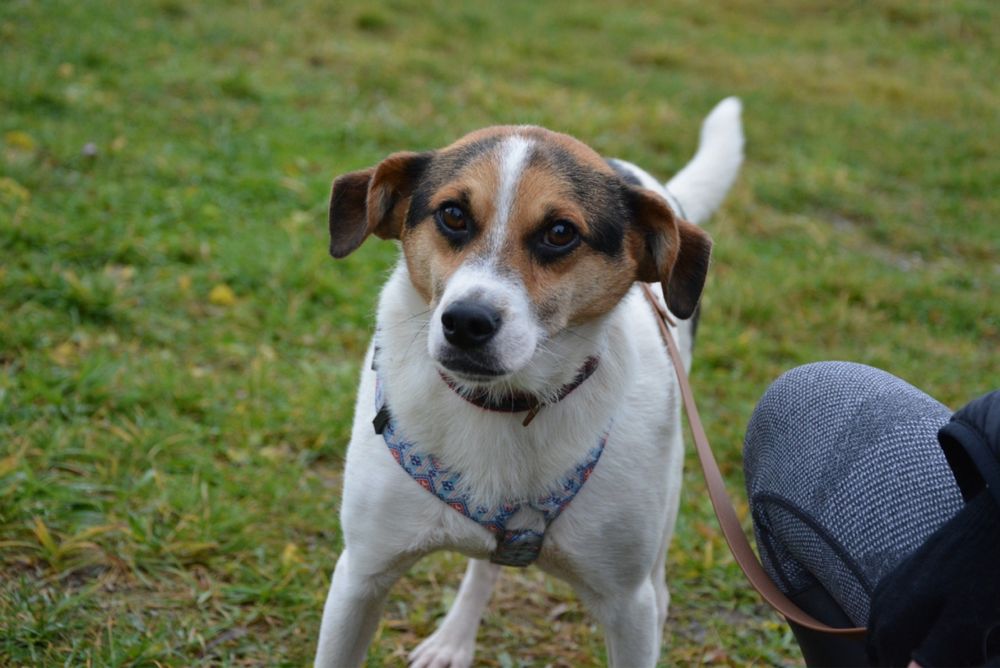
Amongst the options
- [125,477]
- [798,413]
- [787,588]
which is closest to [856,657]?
[787,588]

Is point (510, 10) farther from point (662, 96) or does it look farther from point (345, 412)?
point (345, 412)

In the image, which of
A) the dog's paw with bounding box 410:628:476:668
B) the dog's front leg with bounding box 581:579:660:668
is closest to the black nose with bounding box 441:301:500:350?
the dog's front leg with bounding box 581:579:660:668

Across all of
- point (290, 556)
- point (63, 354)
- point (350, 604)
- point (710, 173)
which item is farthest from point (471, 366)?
point (63, 354)

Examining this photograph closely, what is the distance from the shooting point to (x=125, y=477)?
11.7 feet

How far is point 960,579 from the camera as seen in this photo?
1597 millimetres

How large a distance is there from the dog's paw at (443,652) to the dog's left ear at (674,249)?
1324 mm

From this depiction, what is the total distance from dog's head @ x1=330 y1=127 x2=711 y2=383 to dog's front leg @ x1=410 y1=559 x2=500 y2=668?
110 cm

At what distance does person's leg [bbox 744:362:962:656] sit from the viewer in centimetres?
193

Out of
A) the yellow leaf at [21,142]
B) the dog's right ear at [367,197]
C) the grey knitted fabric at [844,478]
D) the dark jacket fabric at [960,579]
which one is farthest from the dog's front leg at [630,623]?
the yellow leaf at [21,142]

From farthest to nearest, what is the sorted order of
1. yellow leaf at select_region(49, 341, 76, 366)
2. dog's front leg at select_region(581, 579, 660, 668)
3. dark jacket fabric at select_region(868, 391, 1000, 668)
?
yellow leaf at select_region(49, 341, 76, 366) < dog's front leg at select_region(581, 579, 660, 668) < dark jacket fabric at select_region(868, 391, 1000, 668)

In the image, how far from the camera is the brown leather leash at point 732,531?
2.11 metres

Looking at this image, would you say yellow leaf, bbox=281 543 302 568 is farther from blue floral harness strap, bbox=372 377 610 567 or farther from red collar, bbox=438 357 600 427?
red collar, bbox=438 357 600 427

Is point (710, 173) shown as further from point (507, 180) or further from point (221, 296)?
point (221, 296)

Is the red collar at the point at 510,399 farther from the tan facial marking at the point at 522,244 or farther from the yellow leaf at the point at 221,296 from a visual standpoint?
the yellow leaf at the point at 221,296
